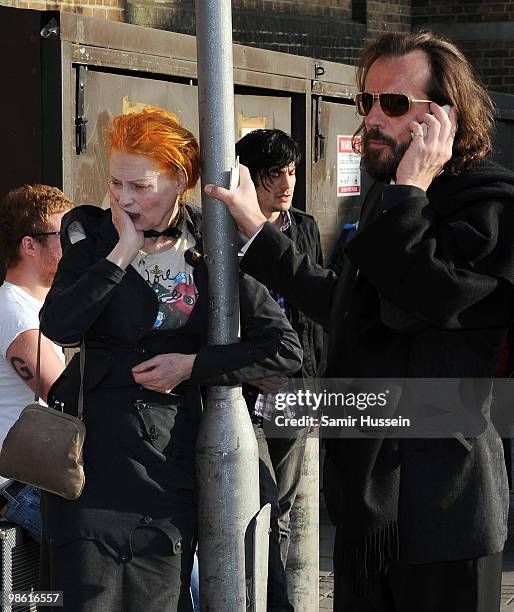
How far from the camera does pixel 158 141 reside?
3.15 metres

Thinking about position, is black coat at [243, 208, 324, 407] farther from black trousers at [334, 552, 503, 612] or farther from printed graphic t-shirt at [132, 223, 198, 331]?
black trousers at [334, 552, 503, 612]

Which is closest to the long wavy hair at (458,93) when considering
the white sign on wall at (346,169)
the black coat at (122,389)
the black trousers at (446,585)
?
the black coat at (122,389)

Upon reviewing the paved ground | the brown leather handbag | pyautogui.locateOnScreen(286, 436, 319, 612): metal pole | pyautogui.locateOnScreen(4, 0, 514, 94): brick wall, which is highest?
pyautogui.locateOnScreen(4, 0, 514, 94): brick wall

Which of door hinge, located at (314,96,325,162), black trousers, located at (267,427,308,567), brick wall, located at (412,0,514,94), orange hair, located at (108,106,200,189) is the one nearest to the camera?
orange hair, located at (108,106,200,189)

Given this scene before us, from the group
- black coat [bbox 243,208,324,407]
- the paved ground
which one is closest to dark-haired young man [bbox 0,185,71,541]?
black coat [bbox 243,208,324,407]

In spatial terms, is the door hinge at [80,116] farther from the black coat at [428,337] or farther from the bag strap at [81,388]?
the black coat at [428,337]

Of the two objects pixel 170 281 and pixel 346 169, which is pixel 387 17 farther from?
pixel 170 281

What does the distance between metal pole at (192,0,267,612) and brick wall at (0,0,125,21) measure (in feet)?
15.9

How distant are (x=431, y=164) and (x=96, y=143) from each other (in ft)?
7.58

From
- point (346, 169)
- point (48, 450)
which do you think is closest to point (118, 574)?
point (48, 450)

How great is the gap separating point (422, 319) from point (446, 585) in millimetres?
633

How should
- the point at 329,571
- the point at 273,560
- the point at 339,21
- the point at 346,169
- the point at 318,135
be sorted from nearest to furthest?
the point at 273,560 < the point at 329,571 < the point at 318,135 < the point at 346,169 < the point at 339,21

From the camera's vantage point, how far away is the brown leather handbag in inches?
118

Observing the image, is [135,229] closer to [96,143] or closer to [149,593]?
[149,593]
